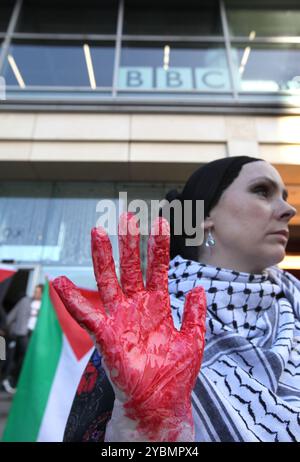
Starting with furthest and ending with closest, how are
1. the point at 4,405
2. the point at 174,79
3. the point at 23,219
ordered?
1. the point at 174,79
2. the point at 23,219
3. the point at 4,405

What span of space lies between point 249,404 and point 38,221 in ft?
11.9

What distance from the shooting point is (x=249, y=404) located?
65 cm

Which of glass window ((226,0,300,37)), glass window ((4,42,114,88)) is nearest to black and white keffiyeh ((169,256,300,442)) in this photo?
glass window ((4,42,114,88))

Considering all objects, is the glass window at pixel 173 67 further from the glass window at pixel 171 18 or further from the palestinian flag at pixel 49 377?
the palestinian flag at pixel 49 377

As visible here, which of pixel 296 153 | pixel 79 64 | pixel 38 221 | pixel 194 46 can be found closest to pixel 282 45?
pixel 194 46

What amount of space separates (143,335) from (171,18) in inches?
223

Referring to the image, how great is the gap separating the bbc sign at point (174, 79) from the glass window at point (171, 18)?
92 centimetres

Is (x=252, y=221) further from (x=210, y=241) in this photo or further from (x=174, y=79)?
(x=174, y=79)

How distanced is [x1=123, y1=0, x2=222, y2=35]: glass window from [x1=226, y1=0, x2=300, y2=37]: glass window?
0.90ft

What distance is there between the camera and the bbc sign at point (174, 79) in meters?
4.15

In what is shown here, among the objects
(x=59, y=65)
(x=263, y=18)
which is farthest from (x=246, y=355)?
(x=263, y=18)

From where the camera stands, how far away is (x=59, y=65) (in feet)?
14.6

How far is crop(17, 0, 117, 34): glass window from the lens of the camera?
4828 mm

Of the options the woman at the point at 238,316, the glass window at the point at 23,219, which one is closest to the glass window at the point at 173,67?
the glass window at the point at 23,219
